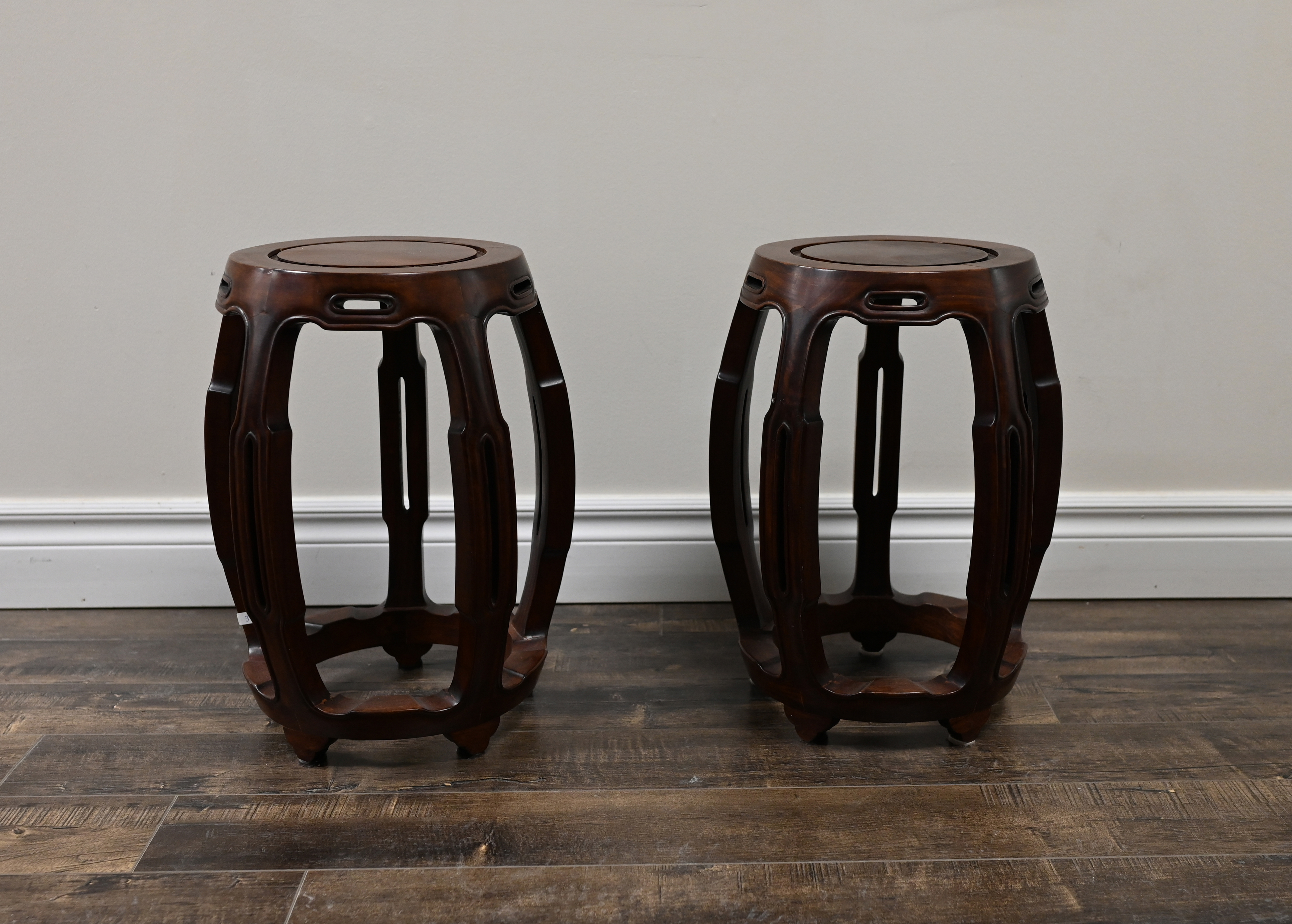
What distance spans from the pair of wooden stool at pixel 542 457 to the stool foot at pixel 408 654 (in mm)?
92

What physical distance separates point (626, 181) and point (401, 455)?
49 cm

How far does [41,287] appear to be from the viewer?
154 cm

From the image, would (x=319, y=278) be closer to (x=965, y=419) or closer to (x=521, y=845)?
(x=521, y=845)

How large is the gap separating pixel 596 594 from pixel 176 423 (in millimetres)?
665

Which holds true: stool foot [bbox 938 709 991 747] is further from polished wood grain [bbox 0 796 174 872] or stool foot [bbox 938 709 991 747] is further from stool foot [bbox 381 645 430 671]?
polished wood grain [bbox 0 796 174 872]

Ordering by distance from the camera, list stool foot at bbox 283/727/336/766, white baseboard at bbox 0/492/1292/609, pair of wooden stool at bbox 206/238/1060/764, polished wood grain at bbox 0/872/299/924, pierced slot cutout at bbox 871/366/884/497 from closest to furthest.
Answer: polished wood grain at bbox 0/872/299/924 → pair of wooden stool at bbox 206/238/1060/764 → stool foot at bbox 283/727/336/766 → pierced slot cutout at bbox 871/366/884/497 → white baseboard at bbox 0/492/1292/609

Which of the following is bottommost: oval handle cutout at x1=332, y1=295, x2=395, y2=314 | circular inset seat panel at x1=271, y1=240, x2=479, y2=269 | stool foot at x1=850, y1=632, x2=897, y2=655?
stool foot at x1=850, y1=632, x2=897, y2=655

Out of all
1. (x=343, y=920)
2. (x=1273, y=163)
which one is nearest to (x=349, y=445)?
(x=343, y=920)

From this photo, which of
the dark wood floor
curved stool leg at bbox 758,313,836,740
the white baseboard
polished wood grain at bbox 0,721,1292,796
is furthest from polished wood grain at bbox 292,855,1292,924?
the white baseboard

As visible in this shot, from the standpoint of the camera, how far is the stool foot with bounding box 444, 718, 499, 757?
122 cm

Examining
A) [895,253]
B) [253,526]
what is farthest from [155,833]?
[895,253]

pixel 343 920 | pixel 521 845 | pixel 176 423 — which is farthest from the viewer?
pixel 176 423

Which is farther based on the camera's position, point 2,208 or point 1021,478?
point 2,208

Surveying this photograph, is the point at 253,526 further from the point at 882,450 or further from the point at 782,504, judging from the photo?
the point at 882,450
